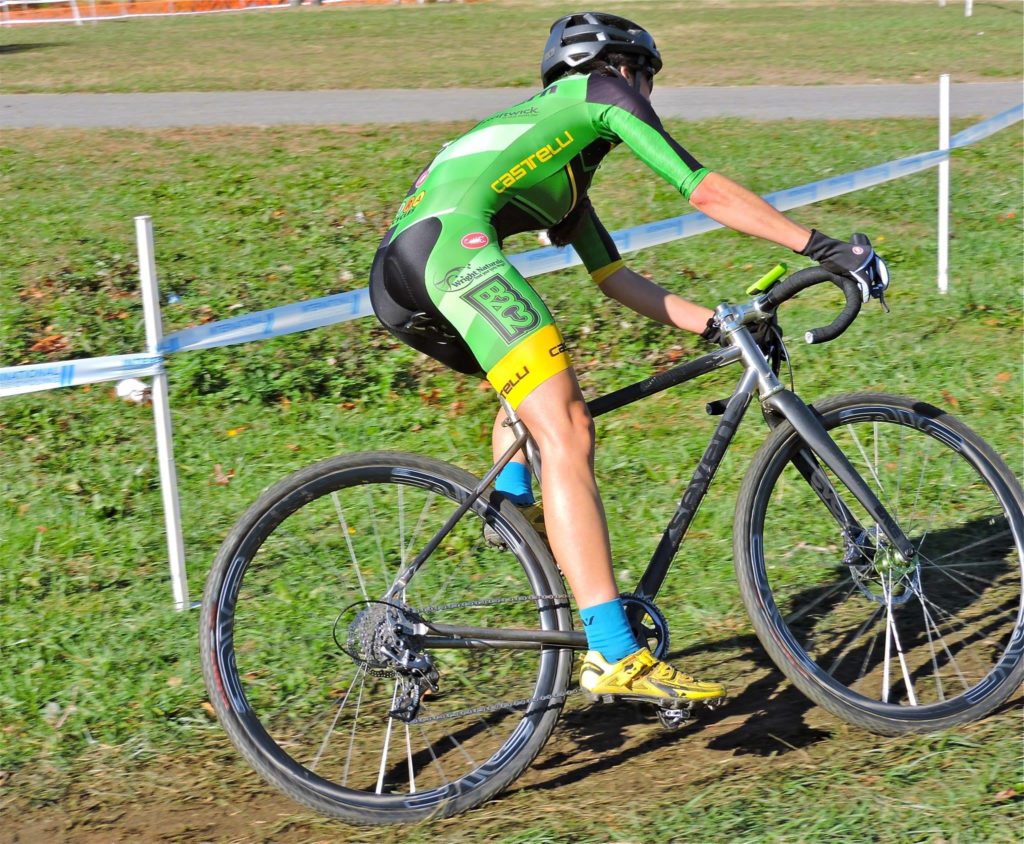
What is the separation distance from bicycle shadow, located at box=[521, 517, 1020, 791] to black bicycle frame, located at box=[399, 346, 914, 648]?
46 cm

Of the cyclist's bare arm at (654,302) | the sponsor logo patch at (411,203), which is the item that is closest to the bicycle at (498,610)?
the cyclist's bare arm at (654,302)

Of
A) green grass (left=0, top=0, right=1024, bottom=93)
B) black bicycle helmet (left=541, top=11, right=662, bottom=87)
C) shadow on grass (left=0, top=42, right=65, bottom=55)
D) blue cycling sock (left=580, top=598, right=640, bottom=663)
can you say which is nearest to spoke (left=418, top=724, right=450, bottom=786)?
blue cycling sock (left=580, top=598, right=640, bottom=663)

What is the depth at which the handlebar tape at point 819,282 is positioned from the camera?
3500 millimetres

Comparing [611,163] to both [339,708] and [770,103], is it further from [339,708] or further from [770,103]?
[339,708]

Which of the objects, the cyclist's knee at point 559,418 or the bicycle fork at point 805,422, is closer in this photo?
the cyclist's knee at point 559,418

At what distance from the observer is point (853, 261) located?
346 centimetres

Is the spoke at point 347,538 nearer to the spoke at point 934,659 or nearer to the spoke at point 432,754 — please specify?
the spoke at point 432,754

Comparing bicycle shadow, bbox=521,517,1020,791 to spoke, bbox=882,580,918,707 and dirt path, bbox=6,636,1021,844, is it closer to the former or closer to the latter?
dirt path, bbox=6,636,1021,844

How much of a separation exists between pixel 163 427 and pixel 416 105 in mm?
11164

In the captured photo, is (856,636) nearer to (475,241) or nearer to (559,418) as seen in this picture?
(559,418)

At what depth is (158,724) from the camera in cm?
403

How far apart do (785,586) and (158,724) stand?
2.39 meters

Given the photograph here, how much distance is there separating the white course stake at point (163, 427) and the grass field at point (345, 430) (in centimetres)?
18

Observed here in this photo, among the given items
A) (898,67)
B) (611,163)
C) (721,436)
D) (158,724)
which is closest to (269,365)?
(158,724)
